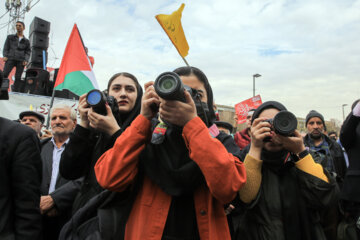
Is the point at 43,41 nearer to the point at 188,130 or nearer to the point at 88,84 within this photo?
the point at 88,84

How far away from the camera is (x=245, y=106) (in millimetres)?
8539

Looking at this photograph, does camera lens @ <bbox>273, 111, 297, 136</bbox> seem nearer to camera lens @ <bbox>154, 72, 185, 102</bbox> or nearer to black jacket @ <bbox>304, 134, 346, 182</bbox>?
camera lens @ <bbox>154, 72, 185, 102</bbox>

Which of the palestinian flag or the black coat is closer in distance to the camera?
the black coat

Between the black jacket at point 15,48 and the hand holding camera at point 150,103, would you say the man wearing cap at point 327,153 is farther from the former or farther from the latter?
the black jacket at point 15,48

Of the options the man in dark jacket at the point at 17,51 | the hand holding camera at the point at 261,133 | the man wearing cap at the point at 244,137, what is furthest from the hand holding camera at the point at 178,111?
the man in dark jacket at the point at 17,51

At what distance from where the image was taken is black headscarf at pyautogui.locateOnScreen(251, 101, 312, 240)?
153 centimetres

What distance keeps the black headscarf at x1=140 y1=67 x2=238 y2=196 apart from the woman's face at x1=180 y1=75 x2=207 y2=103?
0.30m

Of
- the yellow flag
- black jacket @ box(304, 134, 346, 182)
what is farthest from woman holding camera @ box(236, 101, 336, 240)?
black jacket @ box(304, 134, 346, 182)

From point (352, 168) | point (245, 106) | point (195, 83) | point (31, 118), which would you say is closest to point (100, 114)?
point (195, 83)

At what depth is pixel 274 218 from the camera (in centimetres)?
154

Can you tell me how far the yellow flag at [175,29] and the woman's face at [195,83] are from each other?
1.21 ft

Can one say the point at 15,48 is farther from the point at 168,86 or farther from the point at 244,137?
the point at 168,86

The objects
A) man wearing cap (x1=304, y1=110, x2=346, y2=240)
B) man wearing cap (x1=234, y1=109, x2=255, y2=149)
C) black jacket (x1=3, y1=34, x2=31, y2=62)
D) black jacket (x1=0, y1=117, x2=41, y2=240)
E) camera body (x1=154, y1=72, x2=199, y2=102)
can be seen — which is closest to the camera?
camera body (x1=154, y1=72, x2=199, y2=102)

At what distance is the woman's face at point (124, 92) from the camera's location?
2072 mm
